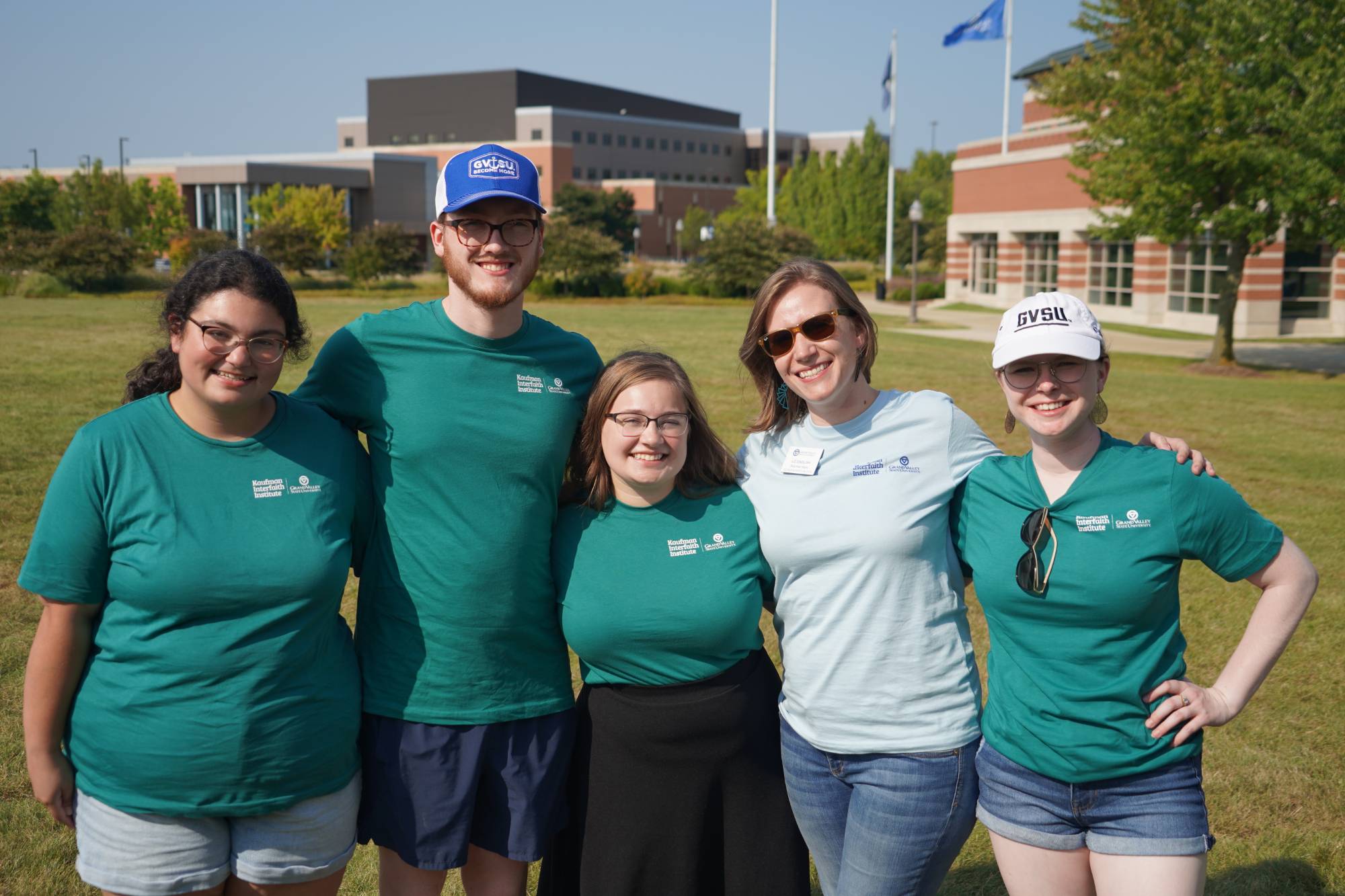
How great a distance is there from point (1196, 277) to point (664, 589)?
3647 centimetres

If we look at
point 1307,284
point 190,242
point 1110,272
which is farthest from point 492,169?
point 190,242

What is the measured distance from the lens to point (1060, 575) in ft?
8.97

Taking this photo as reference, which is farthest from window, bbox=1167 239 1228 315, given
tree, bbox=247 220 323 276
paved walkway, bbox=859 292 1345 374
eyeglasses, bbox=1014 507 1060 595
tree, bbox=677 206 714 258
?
tree, bbox=677 206 714 258

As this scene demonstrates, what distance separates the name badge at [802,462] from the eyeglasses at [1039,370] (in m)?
0.57

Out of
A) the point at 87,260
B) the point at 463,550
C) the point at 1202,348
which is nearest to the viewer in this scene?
the point at 463,550

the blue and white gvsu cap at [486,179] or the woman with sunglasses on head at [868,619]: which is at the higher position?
the blue and white gvsu cap at [486,179]

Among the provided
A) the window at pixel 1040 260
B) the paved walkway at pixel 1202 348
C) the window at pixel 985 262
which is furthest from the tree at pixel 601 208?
the paved walkway at pixel 1202 348

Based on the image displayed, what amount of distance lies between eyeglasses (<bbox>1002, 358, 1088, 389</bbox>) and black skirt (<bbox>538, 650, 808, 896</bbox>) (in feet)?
3.62

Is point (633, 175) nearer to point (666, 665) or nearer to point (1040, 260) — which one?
point (1040, 260)

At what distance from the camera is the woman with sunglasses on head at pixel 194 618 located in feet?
8.91

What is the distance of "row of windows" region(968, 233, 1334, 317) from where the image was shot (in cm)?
3288

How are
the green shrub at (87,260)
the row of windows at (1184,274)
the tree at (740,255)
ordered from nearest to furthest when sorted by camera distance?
the row of windows at (1184,274)
the green shrub at (87,260)
the tree at (740,255)

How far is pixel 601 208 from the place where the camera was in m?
88.3

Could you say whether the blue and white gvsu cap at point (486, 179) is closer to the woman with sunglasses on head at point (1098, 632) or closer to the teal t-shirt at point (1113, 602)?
the woman with sunglasses on head at point (1098, 632)
